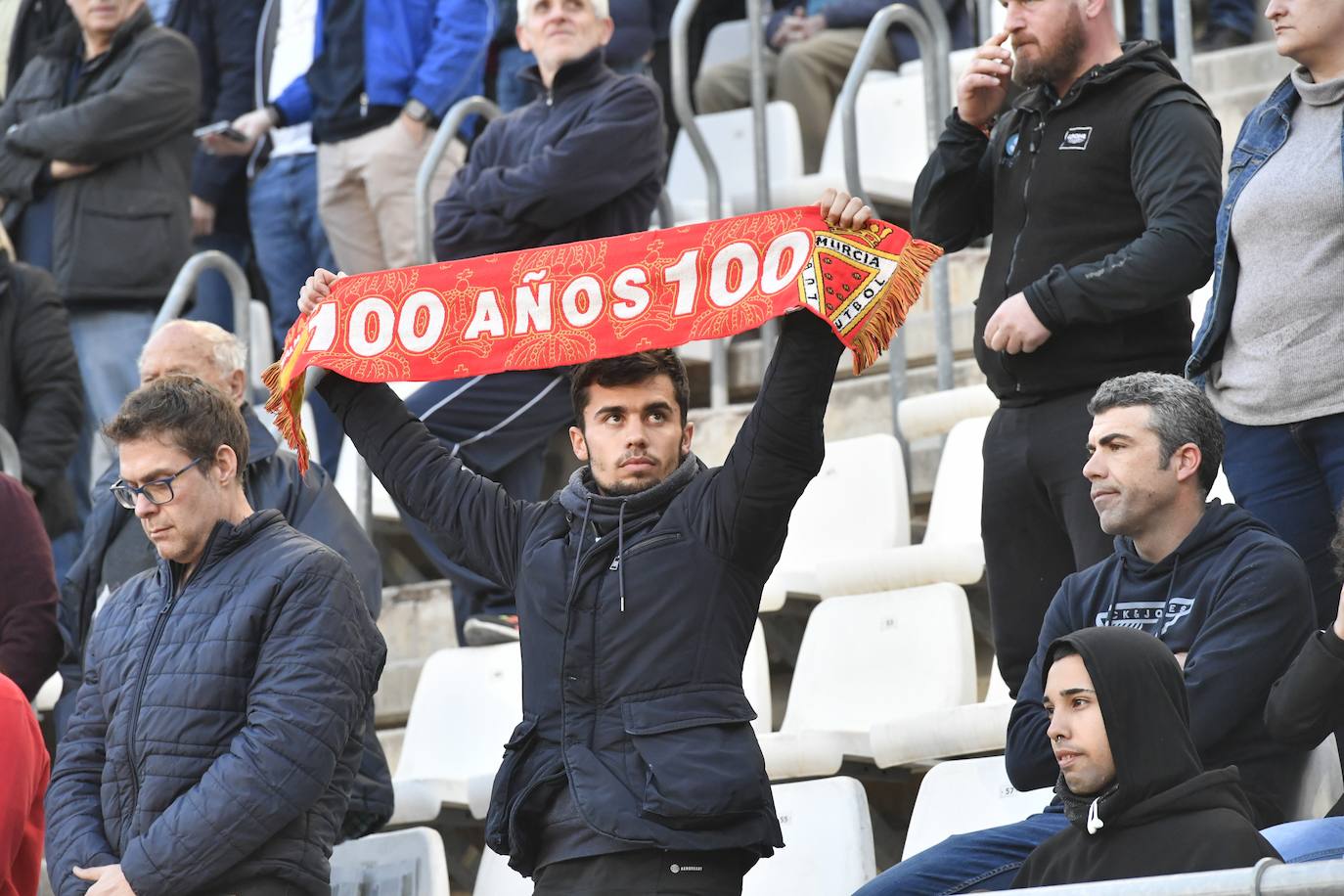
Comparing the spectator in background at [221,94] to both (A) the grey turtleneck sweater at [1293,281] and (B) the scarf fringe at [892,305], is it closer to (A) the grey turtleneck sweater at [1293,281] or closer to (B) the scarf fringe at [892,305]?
(A) the grey turtleneck sweater at [1293,281]

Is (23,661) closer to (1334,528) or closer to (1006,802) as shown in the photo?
(1006,802)

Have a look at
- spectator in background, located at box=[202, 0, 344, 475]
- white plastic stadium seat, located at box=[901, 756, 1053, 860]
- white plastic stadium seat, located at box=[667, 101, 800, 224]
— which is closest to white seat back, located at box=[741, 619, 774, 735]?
white plastic stadium seat, located at box=[901, 756, 1053, 860]

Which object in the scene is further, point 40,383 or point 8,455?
point 40,383

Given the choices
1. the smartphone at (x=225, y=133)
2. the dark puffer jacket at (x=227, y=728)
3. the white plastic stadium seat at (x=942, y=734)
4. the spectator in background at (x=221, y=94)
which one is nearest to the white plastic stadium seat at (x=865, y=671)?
the white plastic stadium seat at (x=942, y=734)

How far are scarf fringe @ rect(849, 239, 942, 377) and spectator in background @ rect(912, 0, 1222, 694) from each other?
0.69 m

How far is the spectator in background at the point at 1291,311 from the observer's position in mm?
4320

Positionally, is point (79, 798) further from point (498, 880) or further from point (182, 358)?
point (182, 358)

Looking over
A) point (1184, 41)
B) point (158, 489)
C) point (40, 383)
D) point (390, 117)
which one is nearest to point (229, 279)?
point (40, 383)

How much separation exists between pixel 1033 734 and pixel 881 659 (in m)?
1.32

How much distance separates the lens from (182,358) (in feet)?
17.2

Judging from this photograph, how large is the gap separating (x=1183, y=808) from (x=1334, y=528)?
3.10 ft

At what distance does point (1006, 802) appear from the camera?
14.9ft

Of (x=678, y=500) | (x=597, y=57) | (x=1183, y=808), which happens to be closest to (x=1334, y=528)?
(x=1183, y=808)

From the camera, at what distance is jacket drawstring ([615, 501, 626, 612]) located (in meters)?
3.80
